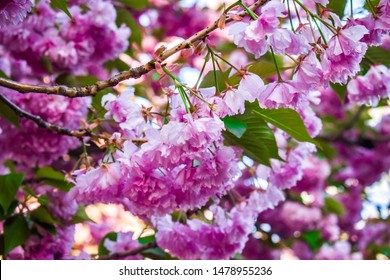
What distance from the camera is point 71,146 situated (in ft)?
5.56

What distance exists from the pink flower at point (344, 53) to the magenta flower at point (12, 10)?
1.72 ft

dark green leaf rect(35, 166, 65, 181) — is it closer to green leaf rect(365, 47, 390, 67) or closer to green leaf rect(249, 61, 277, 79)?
green leaf rect(249, 61, 277, 79)

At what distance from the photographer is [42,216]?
1545 mm

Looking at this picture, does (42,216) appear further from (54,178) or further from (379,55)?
(379,55)

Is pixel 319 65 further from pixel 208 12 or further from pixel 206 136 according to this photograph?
pixel 208 12

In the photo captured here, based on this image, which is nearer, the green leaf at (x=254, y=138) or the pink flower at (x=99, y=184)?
the pink flower at (x=99, y=184)

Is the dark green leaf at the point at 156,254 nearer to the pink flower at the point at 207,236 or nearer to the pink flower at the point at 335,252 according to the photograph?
the pink flower at the point at 207,236

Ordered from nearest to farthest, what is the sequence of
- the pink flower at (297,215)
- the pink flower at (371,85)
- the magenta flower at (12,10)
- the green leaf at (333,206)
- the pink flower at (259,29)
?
1. the pink flower at (259,29)
2. the magenta flower at (12,10)
3. the pink flower at (371,85)
4. the pink flower at (297,215)
5. the green leaf at (333,206)

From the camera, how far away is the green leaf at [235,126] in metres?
1.06

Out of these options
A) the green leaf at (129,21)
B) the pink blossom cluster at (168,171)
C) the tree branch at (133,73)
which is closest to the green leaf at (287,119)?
the pink blossom cluster at (168,171)

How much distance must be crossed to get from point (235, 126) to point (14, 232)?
719mm

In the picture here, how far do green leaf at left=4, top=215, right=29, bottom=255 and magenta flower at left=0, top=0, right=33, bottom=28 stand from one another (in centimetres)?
64
